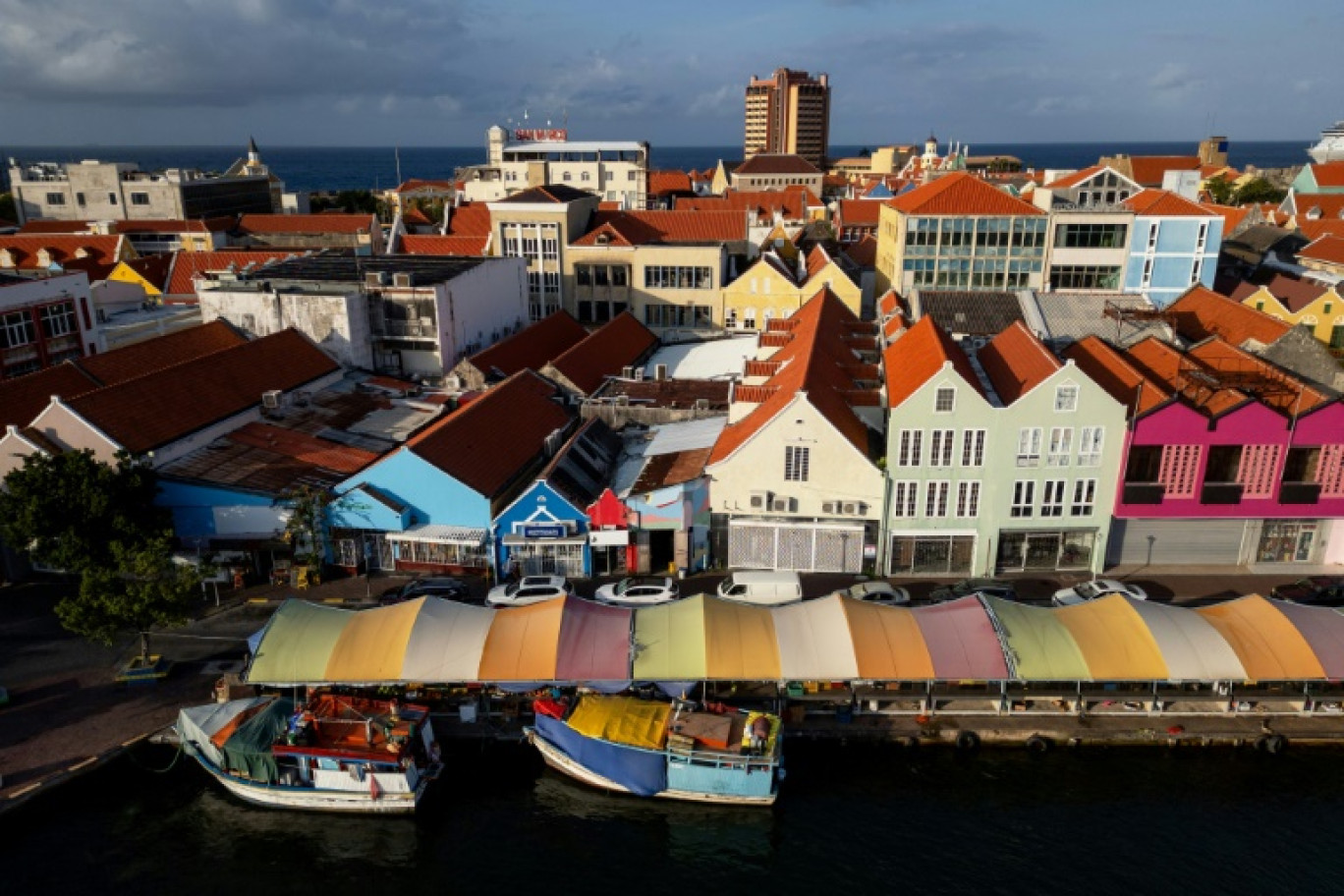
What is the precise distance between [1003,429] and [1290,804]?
18.7 m

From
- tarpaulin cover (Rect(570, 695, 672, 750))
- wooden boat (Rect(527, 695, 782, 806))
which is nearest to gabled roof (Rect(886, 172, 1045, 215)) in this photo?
tarpaulin cover (Rect(570, 695, 672, 750))

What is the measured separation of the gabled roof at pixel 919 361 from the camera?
45.5 m

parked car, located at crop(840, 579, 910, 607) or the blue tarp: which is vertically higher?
parked car, located at crop(840, 579, 910, 607)

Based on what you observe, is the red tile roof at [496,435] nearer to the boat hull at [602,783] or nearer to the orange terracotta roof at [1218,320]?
the boat hull at [602,783]

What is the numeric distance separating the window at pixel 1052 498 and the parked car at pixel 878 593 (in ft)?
28.7

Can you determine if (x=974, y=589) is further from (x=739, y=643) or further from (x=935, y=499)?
(x=739, y=643)

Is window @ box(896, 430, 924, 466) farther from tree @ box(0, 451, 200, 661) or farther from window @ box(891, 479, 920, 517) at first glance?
tree @ box(0, 451, 200, 661)

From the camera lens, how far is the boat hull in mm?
33469

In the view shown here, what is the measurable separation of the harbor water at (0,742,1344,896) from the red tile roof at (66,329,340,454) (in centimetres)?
1871

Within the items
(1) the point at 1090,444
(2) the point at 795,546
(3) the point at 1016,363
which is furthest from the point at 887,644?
(3) the point at 1016,363

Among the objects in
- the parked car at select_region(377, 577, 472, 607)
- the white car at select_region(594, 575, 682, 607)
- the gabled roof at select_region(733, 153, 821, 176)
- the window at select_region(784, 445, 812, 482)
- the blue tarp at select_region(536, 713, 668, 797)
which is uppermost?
the gabled roof at select_region(733, 153, 821, 176)

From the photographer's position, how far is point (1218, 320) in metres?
64.0

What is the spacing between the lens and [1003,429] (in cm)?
4391

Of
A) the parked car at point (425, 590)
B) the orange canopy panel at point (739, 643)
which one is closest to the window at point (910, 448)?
the orange canopy panel at point (739, 643)
